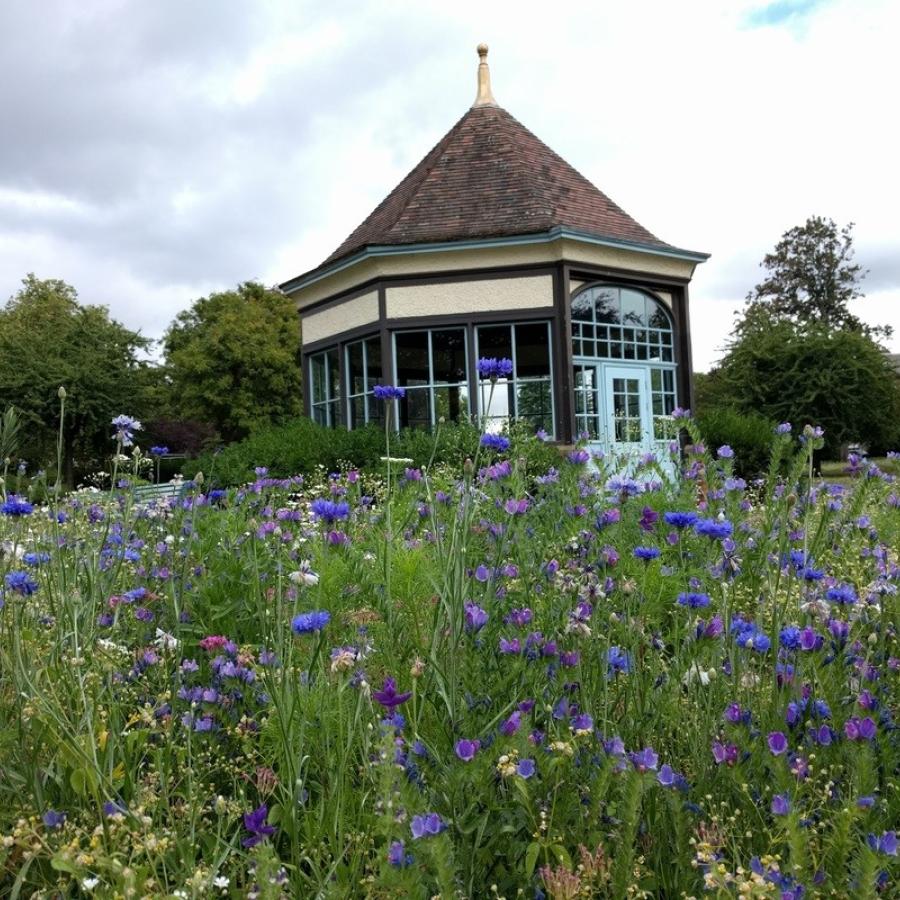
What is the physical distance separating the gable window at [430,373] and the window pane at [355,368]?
1291 millimetres

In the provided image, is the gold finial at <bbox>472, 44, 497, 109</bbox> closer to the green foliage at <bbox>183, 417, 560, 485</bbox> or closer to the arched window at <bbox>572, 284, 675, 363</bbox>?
the arched window at <bbox>572, 284, 675, 363</bbox>

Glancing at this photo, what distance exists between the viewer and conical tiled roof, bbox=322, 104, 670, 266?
14.8 m

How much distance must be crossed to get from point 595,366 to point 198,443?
63.4 ft

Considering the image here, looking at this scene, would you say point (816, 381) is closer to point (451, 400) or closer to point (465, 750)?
point (451, 400)

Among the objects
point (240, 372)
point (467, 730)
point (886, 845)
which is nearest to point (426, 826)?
point (467, 730)

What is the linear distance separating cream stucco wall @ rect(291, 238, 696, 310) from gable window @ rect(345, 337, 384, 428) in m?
1.17

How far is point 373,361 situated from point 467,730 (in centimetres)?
1409

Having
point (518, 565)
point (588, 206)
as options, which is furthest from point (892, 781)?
point (588, 206)

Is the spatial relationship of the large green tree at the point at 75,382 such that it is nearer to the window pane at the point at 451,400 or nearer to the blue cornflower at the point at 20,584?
the window pane at the point at 451,400

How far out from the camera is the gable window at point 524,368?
14.7 metres

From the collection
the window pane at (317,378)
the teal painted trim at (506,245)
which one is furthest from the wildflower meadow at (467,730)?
the window pane at (317,378)

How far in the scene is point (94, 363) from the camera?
2881 cm

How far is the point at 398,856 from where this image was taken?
4.33 ft

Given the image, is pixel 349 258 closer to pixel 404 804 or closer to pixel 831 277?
pixel 404 804
